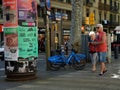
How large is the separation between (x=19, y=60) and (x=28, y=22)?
4.33 ft

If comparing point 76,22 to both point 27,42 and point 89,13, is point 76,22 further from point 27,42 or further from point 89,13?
point 89,13

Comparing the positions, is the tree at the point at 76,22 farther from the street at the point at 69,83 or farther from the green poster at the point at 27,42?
the green poster at the point at 27,42

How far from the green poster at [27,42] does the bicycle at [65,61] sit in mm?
3249

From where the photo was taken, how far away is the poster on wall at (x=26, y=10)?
523 inches

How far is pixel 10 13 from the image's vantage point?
13422 millimetres

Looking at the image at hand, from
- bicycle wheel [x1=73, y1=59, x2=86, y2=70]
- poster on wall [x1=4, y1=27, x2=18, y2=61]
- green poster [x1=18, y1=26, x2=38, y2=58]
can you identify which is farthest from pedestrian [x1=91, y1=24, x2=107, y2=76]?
poster on wall [x1=4, y1=27, x2=18, y2=61]

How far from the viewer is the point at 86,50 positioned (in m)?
21.6

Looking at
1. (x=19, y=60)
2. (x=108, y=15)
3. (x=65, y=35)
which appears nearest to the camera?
A: (x=19, y=60)

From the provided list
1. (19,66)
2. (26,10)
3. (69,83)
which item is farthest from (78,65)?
(69,83)

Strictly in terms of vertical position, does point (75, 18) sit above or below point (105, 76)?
above

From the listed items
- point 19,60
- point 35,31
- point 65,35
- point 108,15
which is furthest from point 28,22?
point 108,15

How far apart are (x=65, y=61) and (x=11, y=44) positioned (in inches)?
164

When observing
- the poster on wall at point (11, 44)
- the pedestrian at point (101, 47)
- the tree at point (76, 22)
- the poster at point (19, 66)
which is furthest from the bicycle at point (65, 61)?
the tree at point (76, 22)

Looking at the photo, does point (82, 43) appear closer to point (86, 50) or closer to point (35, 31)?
point (86, 50)
